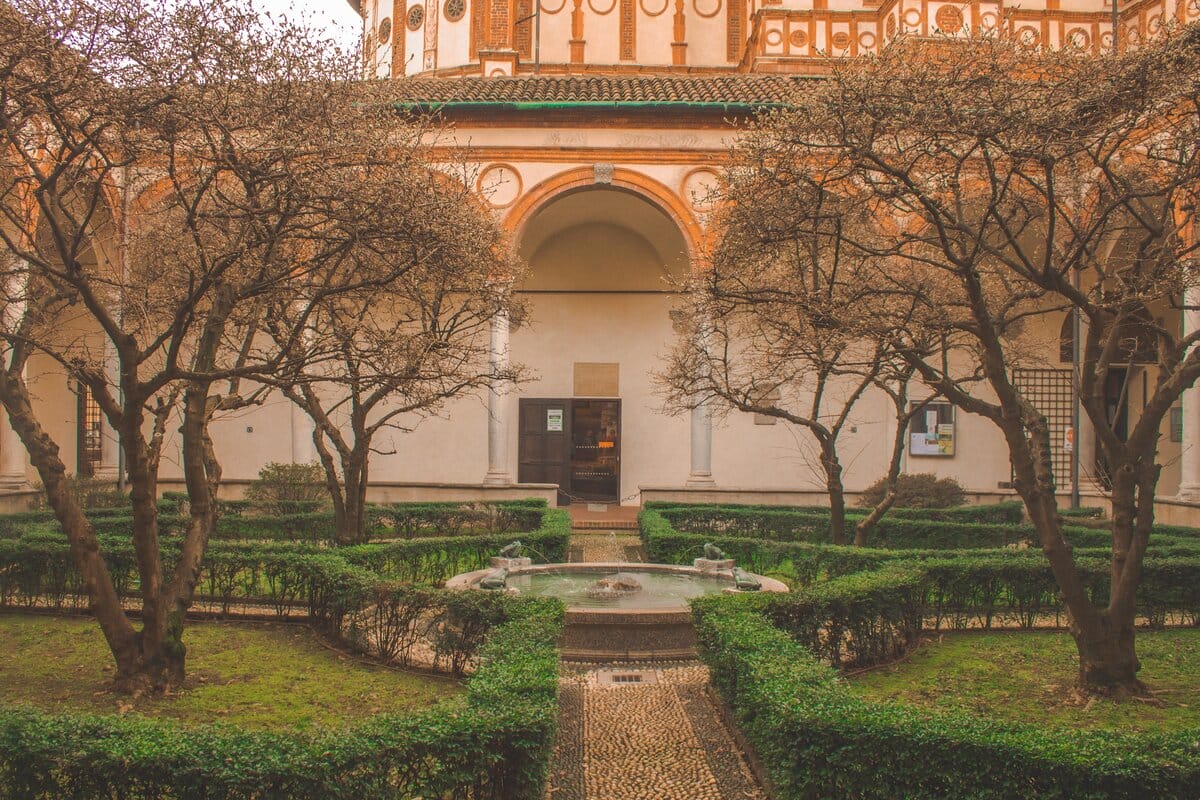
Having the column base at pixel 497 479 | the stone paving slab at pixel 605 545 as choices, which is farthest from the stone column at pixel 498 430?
the stone paving slab at pixel 605 545

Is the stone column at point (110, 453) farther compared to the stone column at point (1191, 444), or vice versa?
the stone column at point (110, 453)

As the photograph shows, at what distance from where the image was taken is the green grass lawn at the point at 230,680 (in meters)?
5.79

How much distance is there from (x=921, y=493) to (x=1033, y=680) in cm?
1074

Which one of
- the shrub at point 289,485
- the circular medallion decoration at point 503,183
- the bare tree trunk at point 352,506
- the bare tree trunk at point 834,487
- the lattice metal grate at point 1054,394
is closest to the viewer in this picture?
the bare tree trunk at point 352,506

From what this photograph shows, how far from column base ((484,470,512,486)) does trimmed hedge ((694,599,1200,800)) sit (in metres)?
13.7

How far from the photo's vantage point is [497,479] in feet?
59.7

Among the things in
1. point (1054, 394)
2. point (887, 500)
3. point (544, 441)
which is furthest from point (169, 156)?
point (1054, 394)

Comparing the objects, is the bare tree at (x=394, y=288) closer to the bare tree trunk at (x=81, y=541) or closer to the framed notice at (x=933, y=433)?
the bare tree trunk at (x=81, y=541)

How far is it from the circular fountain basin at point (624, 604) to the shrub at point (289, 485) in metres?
7.45

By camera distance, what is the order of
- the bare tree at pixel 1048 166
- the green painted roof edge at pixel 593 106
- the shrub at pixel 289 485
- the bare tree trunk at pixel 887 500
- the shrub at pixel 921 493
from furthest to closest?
1. the green painted roof edge at pixel 593 106
2. the shrub at pixel 921 493
3. the shrub at pixel 289 485
4. the bare tree trunk at pixel 887 500
5. the bare tree at pixel 1048 166

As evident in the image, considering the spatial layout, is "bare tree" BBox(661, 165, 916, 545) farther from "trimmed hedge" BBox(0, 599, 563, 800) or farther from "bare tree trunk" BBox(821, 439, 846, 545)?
"trimmed hedge" BBox(0, 599, 563, 800)

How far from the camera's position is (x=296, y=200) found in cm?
608

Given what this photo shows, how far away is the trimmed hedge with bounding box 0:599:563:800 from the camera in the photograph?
3.72 m

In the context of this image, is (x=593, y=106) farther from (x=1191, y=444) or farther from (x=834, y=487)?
(x=1191, y=444)
